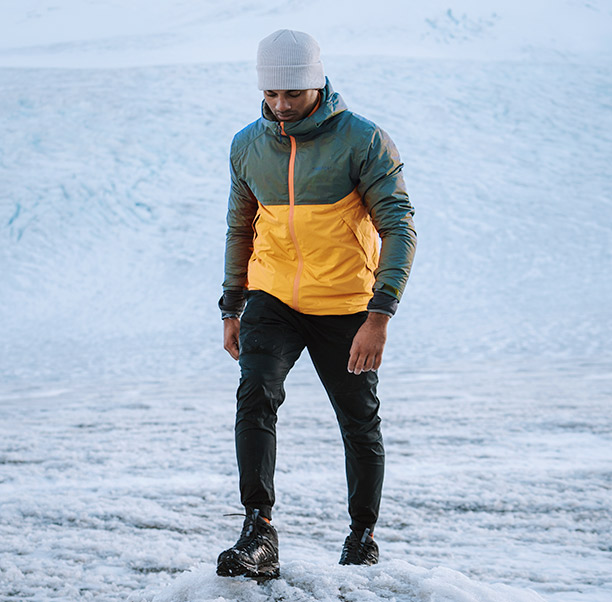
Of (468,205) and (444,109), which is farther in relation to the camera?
(444,109)

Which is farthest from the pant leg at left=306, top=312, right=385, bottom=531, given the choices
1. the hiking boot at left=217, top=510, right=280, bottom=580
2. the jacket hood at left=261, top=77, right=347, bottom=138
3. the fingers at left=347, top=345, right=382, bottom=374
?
the jacket hood at left=261, top=77, right=347, bottom=138

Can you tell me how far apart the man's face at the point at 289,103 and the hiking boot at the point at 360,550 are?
1.12 m

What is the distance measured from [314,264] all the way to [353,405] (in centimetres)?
39

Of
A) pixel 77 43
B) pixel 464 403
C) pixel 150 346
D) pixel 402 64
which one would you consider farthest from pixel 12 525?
pixel 77 43

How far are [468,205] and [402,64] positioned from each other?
613cm

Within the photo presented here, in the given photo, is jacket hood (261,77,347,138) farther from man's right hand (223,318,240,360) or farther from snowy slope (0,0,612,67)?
snowy slope (0,0,612,67)

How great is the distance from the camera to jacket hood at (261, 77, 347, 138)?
201 centimetres

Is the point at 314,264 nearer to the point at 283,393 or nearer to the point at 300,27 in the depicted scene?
the point at 283,393

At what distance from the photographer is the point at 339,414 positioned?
2.24 metres

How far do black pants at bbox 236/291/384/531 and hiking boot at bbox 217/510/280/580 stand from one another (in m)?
0.05

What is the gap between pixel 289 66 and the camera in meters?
2.02

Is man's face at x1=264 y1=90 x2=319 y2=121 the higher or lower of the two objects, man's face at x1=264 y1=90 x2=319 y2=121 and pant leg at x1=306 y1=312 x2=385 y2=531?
the higher

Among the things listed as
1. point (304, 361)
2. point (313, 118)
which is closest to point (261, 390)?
point (313, 118)

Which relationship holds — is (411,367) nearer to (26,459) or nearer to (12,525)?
(26,459)
